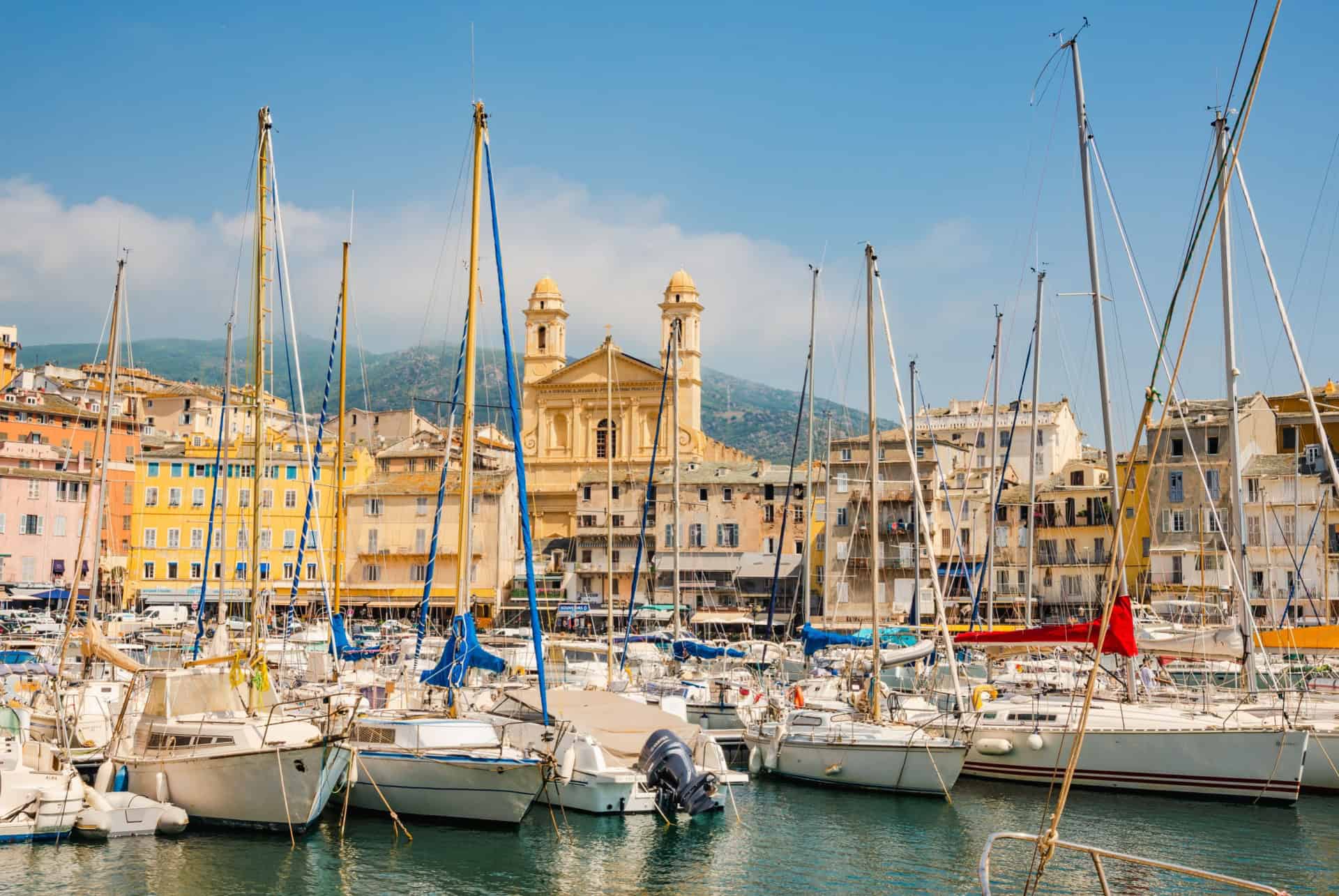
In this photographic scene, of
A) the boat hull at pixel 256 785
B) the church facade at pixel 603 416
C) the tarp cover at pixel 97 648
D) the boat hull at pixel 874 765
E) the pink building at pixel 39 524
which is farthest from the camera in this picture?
the church facade at pixel 603 416

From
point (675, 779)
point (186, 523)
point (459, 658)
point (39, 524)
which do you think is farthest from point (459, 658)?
point (39, 524)

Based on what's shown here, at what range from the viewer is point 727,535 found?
72438mm

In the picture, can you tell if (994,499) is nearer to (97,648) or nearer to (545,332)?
(97,648)

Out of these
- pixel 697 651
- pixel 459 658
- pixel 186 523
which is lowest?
pixel 697 651

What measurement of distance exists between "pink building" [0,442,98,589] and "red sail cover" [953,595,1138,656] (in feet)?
165

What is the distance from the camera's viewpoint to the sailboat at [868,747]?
25.6m

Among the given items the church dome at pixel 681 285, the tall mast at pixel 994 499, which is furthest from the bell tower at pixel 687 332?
the tall mast at pixel 994 499

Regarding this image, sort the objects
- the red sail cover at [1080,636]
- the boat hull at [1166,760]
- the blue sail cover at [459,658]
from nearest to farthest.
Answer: the blue sail cover at [459,658] < the red sail cover at [1080,636] < the boat hull at [1166,760]

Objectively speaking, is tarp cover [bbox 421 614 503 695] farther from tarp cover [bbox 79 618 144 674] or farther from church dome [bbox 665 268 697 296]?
church dome [bbox 665 268 697 296]

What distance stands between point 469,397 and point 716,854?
956cm

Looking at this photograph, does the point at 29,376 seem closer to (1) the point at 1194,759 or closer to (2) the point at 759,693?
(2) the point at 759,693

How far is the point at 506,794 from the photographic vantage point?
72.7 ft

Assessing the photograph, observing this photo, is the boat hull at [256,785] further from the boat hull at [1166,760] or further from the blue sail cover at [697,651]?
the blue sail cover at [697,651]

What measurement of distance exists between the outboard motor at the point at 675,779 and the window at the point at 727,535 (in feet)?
159
